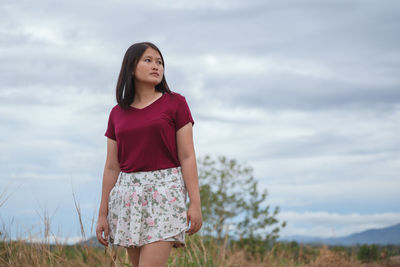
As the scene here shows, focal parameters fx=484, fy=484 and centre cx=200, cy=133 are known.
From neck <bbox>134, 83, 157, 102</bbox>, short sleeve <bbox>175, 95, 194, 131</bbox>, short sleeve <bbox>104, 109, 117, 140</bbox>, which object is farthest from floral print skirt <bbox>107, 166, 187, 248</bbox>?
neck <bbox>134, 83, 157, 102</bbox>

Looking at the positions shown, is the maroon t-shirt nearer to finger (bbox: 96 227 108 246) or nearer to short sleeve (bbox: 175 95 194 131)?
short sleeve (bbox: 175 95 194 131)

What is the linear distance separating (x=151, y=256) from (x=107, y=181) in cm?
76

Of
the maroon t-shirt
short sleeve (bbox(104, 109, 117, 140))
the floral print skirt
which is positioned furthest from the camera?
short sleeve (bbox(104, 109, 117, 140))

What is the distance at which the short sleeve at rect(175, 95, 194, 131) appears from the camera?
11.7ft

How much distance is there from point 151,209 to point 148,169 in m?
0.29

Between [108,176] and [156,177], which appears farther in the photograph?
[108,176]

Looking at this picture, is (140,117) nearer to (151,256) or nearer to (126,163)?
(126,163)

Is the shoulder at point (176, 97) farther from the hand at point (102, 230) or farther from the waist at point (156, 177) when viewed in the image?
the hand at point (102, 230)

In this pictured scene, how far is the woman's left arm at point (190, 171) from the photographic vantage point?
3.39 m

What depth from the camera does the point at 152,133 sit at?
3482 mm

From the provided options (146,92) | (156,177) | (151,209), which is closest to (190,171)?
(156,177)

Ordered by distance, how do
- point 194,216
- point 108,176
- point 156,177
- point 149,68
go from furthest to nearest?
1. point 108,176
2. point 149,68
3. point 156,177
4. point 194,216

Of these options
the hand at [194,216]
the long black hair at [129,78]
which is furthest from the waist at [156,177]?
the long black hair at [129,78]

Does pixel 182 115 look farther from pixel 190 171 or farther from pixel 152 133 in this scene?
pixel 190 171
